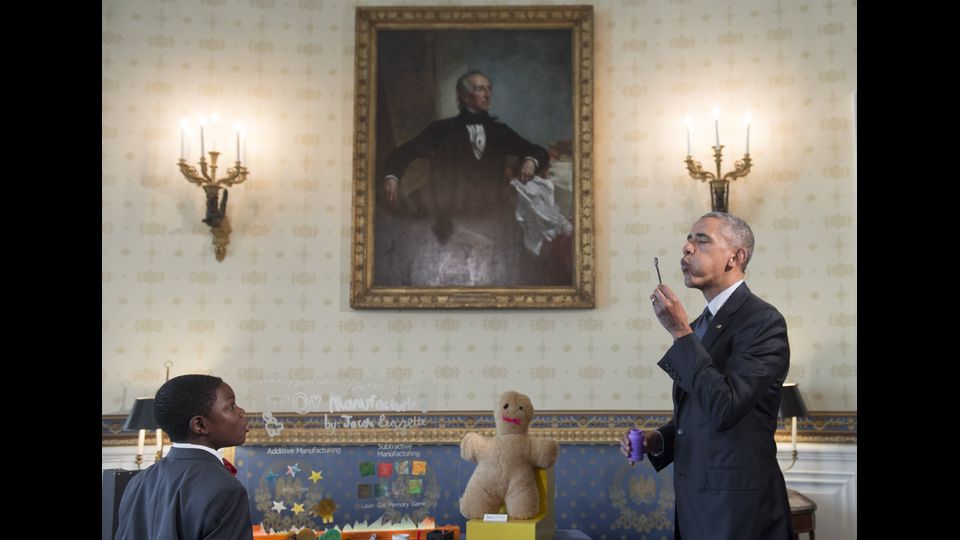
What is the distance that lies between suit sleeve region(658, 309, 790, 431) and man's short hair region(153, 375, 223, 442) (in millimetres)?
1599

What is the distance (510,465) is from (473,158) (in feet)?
7.21

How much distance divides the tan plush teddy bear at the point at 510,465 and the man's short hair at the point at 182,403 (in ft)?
7.84

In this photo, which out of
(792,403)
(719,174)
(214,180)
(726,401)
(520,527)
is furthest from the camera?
(214,180)

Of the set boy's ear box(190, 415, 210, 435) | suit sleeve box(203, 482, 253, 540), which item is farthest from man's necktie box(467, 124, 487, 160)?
suit sleeve box(203, 482, 253, 540)

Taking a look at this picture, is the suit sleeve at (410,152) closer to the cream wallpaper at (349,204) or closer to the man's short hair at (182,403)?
the cream wallpaper at (349,204)

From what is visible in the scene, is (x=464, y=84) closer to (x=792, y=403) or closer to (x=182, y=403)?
(x=792, y=403)

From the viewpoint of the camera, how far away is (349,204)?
246 inches

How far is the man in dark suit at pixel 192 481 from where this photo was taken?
8.93ft

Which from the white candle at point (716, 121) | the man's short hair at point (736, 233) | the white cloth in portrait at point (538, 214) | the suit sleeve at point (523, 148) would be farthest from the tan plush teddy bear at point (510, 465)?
the white candle at point (716, 121)

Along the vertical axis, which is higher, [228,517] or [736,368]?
[736,368]

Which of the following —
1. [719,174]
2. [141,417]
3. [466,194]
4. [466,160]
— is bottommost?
[141,417]

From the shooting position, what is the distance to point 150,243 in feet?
20.3

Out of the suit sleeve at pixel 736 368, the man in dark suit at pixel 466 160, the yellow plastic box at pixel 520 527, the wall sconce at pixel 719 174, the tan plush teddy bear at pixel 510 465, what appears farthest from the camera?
the man in dark suit at pixel 466 160

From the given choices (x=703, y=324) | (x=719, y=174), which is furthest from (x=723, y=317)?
(x=719, y=174)
